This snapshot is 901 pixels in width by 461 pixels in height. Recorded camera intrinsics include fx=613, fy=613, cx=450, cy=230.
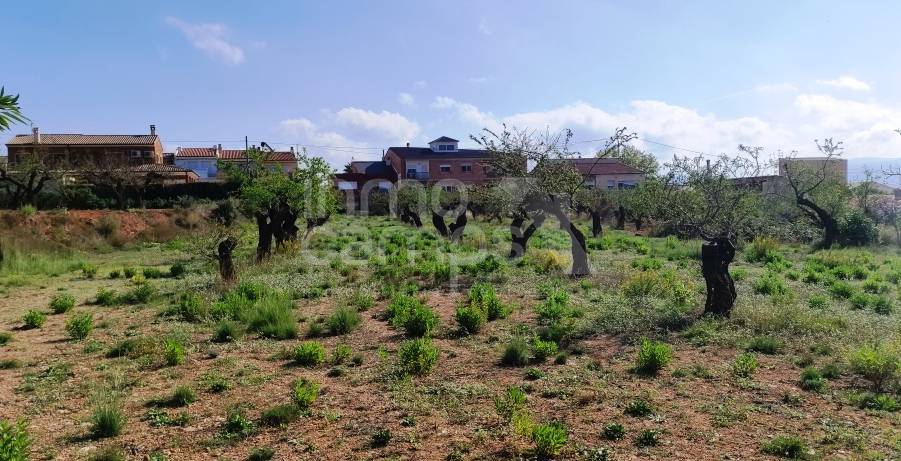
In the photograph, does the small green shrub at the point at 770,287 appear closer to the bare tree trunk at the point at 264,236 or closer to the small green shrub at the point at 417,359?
the small green shrub at the point at 417,359

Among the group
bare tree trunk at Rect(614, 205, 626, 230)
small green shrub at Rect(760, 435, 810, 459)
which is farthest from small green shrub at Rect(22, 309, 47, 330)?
bare tree trunk at Rect(614, 205, 626, 230)

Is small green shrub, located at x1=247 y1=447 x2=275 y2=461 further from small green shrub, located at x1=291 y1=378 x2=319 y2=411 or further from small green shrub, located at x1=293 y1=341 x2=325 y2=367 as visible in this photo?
small green shrub, located at x1=293 y1=341 x2=325 y2=367

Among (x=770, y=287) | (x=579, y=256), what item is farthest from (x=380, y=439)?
(x=579, y=256)

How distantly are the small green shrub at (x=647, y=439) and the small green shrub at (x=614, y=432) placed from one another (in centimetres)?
13

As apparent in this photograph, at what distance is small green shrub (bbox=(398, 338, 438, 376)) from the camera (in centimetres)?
691

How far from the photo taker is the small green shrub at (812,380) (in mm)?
6137

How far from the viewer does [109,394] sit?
635 centimetres

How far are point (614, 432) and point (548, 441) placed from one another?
28.1 inches

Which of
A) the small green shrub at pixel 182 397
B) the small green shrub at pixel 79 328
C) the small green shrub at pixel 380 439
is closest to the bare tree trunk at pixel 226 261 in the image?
the small green shrub at pixel 79 328

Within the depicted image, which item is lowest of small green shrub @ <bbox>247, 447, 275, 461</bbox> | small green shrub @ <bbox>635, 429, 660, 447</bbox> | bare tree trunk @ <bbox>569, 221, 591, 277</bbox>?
small green shrub @ <bbox>247, 447, 275, 461</bbox>

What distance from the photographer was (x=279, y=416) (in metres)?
5.55

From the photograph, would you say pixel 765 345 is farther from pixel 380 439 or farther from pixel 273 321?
pixel 273 321

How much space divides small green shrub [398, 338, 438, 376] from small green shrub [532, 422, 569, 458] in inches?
90.2

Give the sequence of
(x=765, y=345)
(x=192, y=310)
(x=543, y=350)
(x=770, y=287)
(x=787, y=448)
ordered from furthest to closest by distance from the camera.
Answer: (x=770, y=287) < (x=192, y=310) < (x=765, y=345) < (x=543, y=350) < (x=787, y=448)
